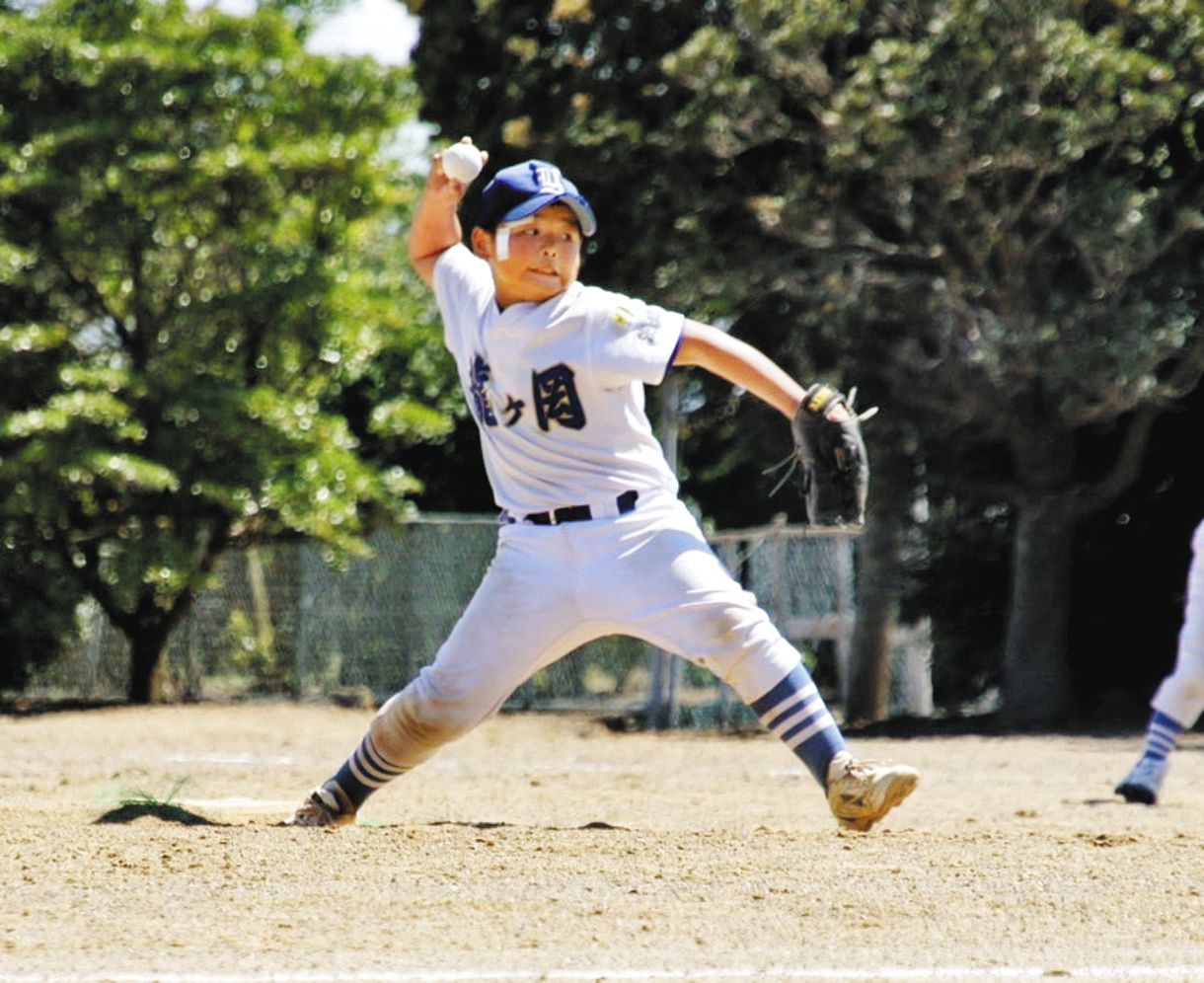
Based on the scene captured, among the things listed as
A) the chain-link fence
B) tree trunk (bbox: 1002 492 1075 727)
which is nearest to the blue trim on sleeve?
tree trunk (bbox: 1002 492 1075 727)

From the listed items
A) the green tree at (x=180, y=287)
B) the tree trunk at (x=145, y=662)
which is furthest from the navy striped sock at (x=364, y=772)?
the tree trunk at (x=145, y=662)

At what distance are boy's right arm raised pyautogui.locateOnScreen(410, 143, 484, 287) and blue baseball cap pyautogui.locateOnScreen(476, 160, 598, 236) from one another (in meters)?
0.45

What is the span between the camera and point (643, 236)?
1627 centimetres

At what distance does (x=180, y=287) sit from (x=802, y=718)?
12.8 meters

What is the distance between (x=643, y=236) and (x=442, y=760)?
5485 millimetres

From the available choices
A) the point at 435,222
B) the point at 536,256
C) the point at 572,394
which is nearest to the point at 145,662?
the point at 435,222

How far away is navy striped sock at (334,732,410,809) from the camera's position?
630 centimetres

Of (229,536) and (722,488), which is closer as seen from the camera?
(229,536)

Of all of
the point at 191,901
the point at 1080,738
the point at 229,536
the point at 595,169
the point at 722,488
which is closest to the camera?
the point at 191,901

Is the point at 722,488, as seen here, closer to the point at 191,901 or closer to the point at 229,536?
the point at 229,536

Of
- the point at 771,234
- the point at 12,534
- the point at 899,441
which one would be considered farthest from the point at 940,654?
the point at 12,534

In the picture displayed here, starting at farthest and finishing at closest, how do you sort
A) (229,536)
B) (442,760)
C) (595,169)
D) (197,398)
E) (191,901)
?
1. (229,536)
2. (197,398)
3. (595,169)
4. (442,760)
5. (191,901)

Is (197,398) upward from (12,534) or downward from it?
upward

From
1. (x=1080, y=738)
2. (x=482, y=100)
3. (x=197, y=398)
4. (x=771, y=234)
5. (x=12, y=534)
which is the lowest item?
(x=1080, y=738)
